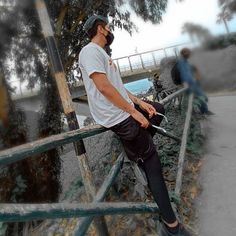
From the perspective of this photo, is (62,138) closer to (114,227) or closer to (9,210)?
(9,210)

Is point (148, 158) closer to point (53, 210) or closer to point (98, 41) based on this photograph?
point (98, 41)

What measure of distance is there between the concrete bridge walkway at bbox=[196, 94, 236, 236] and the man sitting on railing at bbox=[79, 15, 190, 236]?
367 mm

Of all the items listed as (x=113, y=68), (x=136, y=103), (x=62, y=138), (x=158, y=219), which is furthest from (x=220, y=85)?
(x=62, y=138)

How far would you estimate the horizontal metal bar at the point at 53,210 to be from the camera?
3.47 ft

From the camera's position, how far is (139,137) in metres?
2.01

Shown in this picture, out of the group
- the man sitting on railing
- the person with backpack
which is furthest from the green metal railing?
the person with backpack

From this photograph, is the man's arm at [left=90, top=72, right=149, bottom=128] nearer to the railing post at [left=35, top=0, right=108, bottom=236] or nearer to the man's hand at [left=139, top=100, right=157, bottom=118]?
the man's hand at [left=139, top=100, right=157, bottom=118]

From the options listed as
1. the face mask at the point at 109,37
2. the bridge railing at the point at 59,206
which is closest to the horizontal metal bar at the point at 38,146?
the bridge railing at the point at 59,206

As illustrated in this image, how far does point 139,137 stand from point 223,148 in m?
2.27

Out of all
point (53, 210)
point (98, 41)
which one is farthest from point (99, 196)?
point (98, 41)

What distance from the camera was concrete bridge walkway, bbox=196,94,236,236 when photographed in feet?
7.91

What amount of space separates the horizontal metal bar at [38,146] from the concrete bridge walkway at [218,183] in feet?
3.96

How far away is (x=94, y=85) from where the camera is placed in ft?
6.70

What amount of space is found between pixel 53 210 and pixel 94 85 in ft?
3.22
